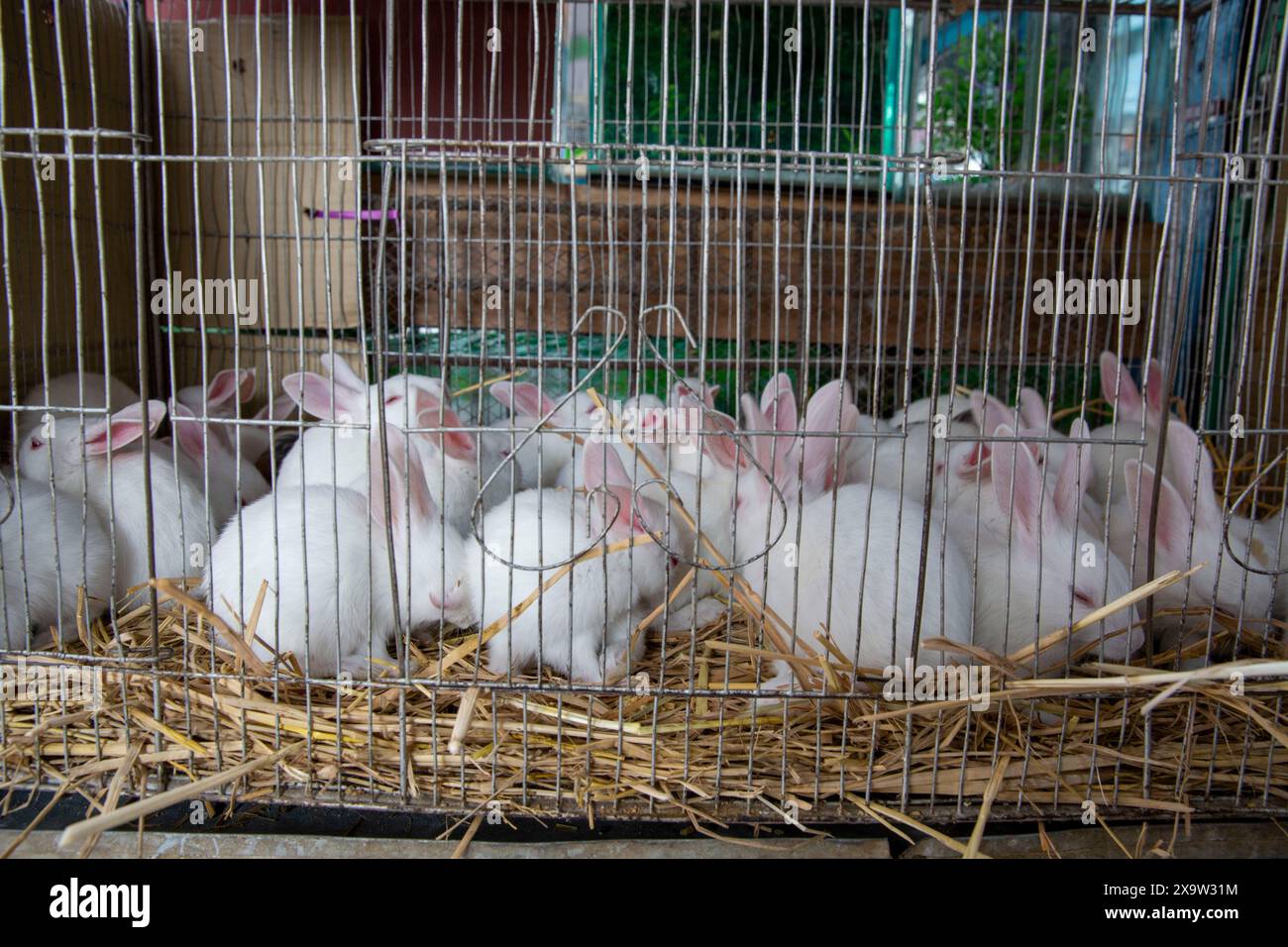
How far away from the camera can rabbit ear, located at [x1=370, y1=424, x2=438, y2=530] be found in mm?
2045

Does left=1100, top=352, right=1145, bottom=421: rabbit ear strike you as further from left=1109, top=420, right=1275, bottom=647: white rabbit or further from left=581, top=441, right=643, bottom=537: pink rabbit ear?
left=581, top=441, right=643, bottom=537: pink rabbit ear

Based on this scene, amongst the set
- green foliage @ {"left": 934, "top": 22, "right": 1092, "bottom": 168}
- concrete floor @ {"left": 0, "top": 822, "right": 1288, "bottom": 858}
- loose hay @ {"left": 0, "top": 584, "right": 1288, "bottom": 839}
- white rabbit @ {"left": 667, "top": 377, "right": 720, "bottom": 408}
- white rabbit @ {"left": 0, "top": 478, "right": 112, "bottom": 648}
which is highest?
green foliage @ {"left": 934, "top": 22, "right": 1092, "bottom": 168}

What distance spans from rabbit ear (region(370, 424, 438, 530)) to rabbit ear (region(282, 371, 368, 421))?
227 millimetres

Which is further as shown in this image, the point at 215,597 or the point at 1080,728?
the point at 215,597

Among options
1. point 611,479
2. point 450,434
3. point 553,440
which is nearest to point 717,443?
point 611,479

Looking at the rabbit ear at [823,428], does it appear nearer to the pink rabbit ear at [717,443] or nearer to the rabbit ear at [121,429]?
the pink rabbit ear at [717,443]

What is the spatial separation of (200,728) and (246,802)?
0.66ft

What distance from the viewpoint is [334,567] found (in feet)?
6.68

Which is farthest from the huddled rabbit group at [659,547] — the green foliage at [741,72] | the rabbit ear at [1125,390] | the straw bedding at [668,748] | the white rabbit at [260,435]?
the green foliage at [741,72]

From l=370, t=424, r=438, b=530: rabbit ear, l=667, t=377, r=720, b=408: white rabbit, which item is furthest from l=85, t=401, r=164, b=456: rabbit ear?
l=667, t=377, r=720, b=408: white rabbit

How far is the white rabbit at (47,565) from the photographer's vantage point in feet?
6.92

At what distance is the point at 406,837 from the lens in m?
1.74
